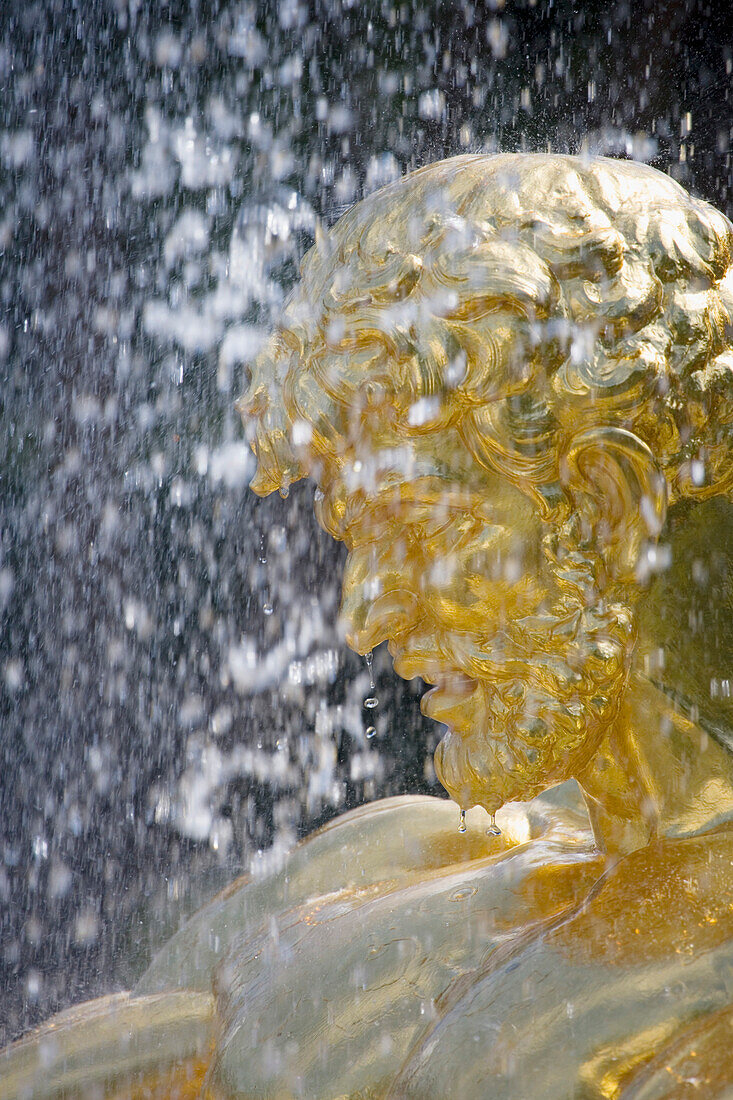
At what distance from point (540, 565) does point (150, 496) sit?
1946 millimetres

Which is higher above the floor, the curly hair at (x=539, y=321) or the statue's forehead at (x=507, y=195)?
the statue's forehead at (x=507, y=195)

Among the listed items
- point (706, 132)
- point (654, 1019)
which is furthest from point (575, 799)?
point (706, 132)

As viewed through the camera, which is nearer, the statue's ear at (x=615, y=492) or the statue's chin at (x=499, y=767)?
the statue's ear at (x=615, y=492)

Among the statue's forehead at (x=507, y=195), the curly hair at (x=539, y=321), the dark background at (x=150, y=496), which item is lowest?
the dark background at (x=150, y=496)

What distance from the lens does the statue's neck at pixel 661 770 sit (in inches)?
47.1

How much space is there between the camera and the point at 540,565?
1.21 meters

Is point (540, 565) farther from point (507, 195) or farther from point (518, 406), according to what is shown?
point (507, 195)

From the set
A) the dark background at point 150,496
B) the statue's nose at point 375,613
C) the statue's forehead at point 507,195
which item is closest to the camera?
the statue's forehead at point 507,195

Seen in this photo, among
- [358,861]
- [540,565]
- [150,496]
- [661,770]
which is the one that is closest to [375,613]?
[540,565]

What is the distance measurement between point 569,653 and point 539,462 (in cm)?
19

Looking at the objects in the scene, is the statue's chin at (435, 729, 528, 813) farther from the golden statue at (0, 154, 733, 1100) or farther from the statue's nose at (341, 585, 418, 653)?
the statue's nose at (341, 585, 418, 653)

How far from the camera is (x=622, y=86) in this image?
2355 mm

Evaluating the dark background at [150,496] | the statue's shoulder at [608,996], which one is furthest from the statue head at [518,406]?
the dark background at [150,496]

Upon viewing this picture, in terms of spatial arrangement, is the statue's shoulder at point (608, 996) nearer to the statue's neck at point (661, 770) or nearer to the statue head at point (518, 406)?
the statue's neck at point (661, 770)
